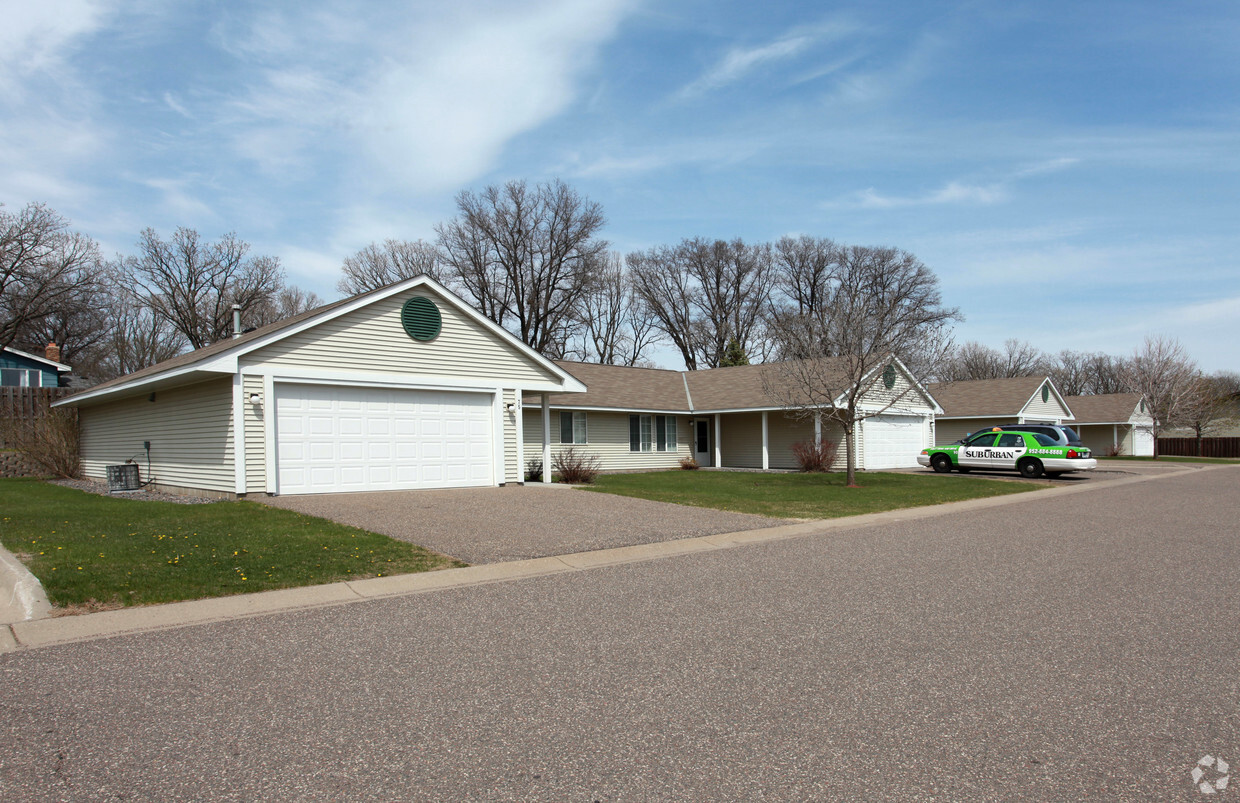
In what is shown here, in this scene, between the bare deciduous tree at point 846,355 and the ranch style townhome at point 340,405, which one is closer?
the ranch style townhome at point 340,405

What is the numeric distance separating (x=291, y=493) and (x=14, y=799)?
13.0 metres

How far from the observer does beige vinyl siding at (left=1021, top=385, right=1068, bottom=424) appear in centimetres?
4125

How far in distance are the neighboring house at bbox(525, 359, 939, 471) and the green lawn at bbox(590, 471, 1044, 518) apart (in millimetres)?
2339

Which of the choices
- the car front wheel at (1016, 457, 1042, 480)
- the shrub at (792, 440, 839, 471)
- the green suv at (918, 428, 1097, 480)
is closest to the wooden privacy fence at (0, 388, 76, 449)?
the shrub at (792, 440, 839, 471)

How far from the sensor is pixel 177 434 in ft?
59.5

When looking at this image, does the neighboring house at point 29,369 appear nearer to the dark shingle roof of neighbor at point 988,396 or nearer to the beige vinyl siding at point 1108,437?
the dark shingle roof of neighbor at point 988,396

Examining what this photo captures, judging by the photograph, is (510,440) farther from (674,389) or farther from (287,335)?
(674,389)

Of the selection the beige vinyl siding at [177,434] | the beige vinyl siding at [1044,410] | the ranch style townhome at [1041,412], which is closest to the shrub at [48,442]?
the beige vinyl siding at [177,434]

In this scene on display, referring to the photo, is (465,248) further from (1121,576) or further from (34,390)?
(1121,576)

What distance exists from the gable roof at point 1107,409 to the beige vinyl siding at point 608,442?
3173 cm

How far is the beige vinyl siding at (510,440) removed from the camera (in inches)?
780

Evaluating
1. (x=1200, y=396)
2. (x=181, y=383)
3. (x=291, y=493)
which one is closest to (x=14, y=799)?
(x=291, y=493)

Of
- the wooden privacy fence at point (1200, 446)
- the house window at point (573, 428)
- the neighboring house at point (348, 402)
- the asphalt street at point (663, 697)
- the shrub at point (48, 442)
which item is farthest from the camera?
the wooden privacy fence at point (1200, 446)

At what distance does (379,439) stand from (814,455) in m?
17.2
